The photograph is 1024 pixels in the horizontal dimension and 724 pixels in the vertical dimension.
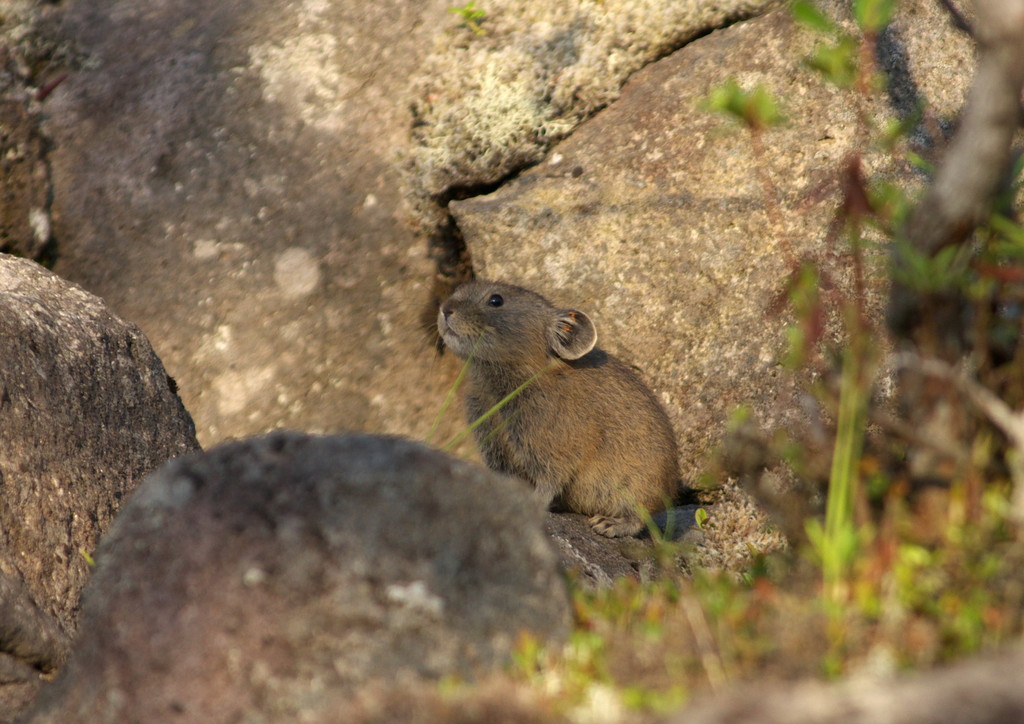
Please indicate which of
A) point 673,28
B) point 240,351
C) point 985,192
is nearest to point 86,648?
point 985,192

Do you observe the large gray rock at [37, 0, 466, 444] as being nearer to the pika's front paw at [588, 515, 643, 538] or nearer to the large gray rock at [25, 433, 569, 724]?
the pika's front paw at [588, 515, 643, 538]

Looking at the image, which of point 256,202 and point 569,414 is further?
point 256,202

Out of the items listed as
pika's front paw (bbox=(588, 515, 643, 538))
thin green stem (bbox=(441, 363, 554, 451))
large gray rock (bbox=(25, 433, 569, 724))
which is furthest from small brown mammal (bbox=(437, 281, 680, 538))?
large gray rock (bbox=(25, 433, 569, 724))

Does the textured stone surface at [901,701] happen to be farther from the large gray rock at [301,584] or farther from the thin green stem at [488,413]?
the thin green stem at [488,413]

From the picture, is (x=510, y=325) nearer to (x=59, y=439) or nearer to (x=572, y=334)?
(x=572, y=334)

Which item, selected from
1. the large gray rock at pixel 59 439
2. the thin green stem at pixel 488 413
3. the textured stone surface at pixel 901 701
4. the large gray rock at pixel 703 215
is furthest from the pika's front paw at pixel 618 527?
the textured stone surface at pixel 901 701

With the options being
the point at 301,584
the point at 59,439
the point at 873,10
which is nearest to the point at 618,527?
the point at 59,439

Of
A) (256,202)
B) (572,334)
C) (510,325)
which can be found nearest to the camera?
(572,334)

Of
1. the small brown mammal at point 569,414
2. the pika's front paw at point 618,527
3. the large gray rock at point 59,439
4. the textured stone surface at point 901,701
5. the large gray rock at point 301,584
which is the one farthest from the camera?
the small brown mammal at point 569,414
